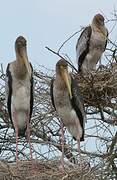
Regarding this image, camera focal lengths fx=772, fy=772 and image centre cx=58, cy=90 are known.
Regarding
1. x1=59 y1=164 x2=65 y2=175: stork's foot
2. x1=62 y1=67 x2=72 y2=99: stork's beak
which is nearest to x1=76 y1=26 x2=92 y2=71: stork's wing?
x1=62 y1=67 x2=72 y2=99: stork's beak

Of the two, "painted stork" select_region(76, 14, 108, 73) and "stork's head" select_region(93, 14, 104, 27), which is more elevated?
"stork's head" select_region(93, 14, 104, 27)

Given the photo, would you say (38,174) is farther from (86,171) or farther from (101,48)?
(101,48)

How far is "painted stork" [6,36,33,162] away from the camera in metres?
9.50

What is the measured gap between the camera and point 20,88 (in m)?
9.51

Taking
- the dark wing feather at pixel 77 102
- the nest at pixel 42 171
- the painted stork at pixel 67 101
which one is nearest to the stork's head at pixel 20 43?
the painted stork at pixel 67 101

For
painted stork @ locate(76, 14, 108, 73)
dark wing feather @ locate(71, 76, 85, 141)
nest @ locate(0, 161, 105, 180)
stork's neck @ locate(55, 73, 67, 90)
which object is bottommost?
nest @ locate(0, 161, 105, 180)

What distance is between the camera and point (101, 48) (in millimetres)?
11500

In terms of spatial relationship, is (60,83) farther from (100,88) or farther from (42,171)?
(42,171)

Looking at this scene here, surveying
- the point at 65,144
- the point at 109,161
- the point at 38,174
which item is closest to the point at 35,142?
the point at 65,144

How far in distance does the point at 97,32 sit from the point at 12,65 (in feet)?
7.82

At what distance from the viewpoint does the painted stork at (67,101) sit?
9.35m

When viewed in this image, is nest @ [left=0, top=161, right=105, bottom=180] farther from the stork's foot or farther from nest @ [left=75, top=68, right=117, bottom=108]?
nest @ [left=75, top=68, right=117, bottom=108]

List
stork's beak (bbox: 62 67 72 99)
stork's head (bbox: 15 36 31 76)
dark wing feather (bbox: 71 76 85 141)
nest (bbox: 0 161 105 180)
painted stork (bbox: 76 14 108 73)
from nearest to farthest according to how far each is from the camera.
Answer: nest (bbox: 0 161 105 180), dark wing feather (bbox: 71 76 85 141), stork's beak (bbox: 62 67 72 99), stork's head (bbox: 15 36 31 76), painted stork (bbox: 76 14 108 73)

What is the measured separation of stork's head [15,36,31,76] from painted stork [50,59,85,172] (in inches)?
16.1
